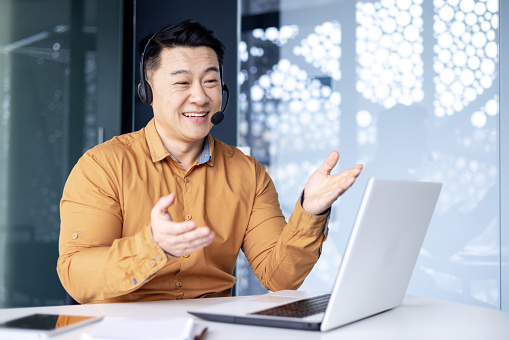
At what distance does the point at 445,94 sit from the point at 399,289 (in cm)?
236

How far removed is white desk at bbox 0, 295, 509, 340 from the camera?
1.06 m

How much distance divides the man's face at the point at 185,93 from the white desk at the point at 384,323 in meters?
0.59

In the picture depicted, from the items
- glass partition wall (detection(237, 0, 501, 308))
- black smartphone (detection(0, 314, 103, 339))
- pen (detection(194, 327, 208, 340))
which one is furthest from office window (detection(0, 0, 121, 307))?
pen (detection(194, 327, 208, 340))

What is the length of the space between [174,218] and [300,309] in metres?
0.65

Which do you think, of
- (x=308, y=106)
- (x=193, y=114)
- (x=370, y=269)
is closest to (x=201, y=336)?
(x=370, y=269)

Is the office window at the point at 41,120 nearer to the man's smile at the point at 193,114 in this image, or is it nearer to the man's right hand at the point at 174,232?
the man's smile at the point at 193,114

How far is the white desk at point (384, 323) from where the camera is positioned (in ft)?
3.48

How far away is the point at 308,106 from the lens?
3.77 metres

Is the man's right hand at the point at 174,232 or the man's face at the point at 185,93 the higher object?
the man's face at the point at 185,93

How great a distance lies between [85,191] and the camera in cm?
164

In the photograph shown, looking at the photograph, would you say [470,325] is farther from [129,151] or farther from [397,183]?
[129,151]

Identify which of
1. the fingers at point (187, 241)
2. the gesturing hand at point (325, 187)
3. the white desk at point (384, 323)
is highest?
the gesturing hand at point (325, 187)

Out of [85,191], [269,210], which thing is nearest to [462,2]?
[269,210]

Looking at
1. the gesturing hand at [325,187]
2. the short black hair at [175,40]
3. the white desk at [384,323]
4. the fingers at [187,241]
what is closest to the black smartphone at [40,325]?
the white desk at [384,323]
